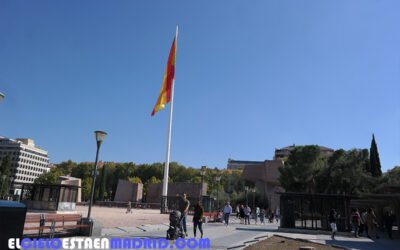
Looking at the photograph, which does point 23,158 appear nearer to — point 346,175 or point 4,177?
point 4,177

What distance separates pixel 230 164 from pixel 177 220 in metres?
188

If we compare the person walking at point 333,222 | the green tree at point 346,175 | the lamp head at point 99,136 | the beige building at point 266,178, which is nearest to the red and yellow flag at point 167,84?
the lamp head at point 99,136

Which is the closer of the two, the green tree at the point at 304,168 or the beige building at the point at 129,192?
the green tree at the point at 304,168

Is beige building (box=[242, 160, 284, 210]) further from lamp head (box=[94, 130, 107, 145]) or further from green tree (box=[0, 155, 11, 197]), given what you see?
lamp head (box=[94, 130, 107, 145])

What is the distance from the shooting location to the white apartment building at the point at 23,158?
130750mm

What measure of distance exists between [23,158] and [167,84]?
117 m

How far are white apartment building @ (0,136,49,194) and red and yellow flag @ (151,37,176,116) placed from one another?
105 meters

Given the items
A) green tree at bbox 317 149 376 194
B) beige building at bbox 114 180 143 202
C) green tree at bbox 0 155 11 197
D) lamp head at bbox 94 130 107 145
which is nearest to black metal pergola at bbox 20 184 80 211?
lamp head at bbox 94 130 107 145

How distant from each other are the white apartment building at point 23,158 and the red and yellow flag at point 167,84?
345ft

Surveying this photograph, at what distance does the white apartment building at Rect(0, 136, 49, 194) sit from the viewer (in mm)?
130750

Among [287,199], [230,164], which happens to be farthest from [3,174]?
[230,164]

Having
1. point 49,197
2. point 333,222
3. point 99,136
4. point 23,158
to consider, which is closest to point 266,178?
point 49,197

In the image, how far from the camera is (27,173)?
139250 mm

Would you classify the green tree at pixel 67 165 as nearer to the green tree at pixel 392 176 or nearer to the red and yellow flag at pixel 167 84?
the red and yellow flag at pixel 167 84
